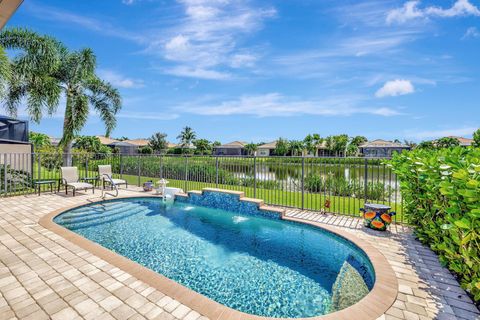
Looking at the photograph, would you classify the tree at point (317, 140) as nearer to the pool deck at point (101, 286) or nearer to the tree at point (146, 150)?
the tree at point (146, 150)

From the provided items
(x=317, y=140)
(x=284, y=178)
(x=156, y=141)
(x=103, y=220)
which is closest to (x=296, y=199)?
(x=284, y=178)

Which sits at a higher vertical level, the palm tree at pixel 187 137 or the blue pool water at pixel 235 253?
the palm tree at pixel 187 137

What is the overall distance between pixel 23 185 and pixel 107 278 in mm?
8890

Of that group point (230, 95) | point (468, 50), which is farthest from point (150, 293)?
point (230, 95)

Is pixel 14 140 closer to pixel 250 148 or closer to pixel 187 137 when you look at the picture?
pixel 187 137

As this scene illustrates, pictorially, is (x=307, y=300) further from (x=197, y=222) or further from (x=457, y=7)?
(x=457, y=7)

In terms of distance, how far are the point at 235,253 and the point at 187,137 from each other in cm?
6530

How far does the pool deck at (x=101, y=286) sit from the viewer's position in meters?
2.66

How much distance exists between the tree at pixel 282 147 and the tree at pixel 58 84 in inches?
2131

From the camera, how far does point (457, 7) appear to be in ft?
27.2

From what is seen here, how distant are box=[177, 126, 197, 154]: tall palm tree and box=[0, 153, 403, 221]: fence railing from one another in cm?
5623

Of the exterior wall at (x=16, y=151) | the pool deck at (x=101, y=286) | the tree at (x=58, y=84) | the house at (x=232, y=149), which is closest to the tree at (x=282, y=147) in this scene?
the house at (x=232, y=149)

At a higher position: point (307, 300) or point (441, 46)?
point (441, 46)

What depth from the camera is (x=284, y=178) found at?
852 centimetres
